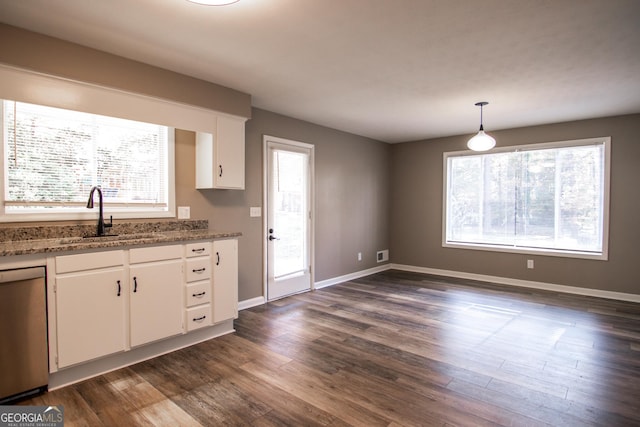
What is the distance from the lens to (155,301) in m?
2.77

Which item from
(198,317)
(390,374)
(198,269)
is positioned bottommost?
(390,374)

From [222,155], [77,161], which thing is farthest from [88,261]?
[222,155]

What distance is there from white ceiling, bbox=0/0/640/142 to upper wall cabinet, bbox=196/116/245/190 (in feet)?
1.42

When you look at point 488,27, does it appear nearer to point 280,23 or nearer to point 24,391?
point 280,23

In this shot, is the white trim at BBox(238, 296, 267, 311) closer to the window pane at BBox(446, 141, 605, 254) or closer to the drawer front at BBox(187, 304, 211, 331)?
the drawer front at BBox(187, 304, 211, 331)

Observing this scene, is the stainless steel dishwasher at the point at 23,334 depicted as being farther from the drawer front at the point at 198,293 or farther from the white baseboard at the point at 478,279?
the white baseboard at the point at 478,279

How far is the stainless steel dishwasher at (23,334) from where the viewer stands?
2.08 meters

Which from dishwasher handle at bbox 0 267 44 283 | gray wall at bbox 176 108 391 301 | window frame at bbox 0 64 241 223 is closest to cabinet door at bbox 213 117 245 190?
window frame at bbox 0 64 241 223

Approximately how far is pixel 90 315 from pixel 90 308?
48mm

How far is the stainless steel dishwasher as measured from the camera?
6.83 ft

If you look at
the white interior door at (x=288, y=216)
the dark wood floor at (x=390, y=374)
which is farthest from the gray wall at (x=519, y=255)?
the white interior door at (x=288, y=216)

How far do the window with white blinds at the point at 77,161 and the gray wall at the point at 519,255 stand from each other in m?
4.43

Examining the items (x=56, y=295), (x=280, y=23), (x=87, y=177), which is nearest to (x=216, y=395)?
(x=56, y=295)

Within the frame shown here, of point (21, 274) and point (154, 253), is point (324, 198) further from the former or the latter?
point (21, 274)
